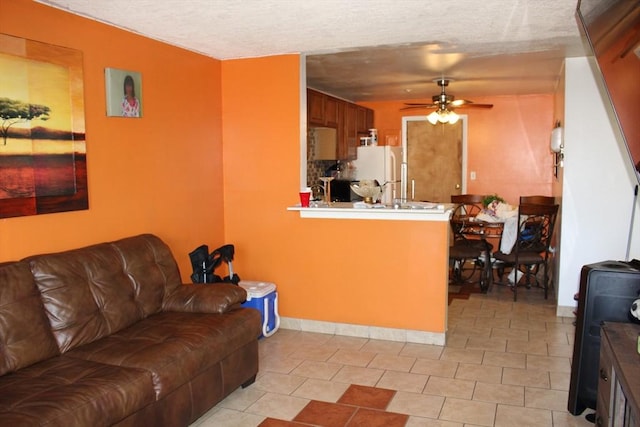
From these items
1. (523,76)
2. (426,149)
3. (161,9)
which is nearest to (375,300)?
(161,9)

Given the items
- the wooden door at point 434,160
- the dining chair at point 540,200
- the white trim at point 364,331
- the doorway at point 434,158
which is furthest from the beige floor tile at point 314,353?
the wooden door at point 434,160

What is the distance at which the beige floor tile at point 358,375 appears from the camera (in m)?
3.48

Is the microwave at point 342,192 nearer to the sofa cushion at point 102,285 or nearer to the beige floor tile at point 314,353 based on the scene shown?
the beige floor tile at point 314,353

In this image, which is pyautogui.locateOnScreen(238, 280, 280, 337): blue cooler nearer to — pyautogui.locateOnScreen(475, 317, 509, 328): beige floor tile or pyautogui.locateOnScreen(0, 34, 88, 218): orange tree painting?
pyautogui.locateOnScreen(0, 34, 88, 218): orange tree painting

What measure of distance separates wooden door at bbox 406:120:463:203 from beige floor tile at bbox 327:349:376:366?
399cm

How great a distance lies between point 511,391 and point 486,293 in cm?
256

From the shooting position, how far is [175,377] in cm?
259

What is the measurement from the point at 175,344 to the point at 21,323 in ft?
2.30

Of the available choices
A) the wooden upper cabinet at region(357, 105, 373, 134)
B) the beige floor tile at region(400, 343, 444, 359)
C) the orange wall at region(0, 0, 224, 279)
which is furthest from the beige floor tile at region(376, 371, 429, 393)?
the wooden upper cabinet at region(357, 105, 373, 134)

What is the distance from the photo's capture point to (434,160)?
305 inches

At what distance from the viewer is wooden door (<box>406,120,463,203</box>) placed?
7.64m

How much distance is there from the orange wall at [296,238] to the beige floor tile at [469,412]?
1028mm

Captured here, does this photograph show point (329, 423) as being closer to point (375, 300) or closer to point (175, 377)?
point (175, 377)

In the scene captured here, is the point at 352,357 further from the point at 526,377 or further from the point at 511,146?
the point at 511,146
